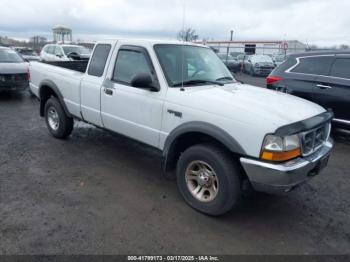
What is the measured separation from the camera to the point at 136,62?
4297mm

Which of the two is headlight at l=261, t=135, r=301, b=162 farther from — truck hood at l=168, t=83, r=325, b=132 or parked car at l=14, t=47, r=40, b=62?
parked car at l=14, t=47, r=40, b=62

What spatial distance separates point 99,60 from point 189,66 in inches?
59.8

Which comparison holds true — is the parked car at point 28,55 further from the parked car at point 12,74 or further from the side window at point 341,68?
the side window at point 341,68

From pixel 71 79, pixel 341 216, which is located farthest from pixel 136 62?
pixel 341 216

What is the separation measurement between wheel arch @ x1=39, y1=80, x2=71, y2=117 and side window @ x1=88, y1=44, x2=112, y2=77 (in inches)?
41.5

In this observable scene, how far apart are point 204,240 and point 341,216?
1746 mm

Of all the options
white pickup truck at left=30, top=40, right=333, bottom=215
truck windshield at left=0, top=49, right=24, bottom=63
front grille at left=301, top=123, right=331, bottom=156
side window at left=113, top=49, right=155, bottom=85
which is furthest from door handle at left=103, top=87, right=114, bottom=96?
truck windshield at left=0, top=49, right=24, bottom=63

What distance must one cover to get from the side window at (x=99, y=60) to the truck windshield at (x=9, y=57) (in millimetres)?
7125

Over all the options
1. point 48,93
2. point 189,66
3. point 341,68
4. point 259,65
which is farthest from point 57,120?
point 259,65

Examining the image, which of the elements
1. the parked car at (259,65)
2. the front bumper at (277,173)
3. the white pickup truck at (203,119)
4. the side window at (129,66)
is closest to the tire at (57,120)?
the white pickup truck at (203,119)

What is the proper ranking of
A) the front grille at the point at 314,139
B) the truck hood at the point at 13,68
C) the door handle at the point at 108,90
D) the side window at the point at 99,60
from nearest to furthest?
the front grille at the point at 314,139 → the door handle at the point at 108,90 → the side window at the point at 99,60 → the truck hood at the point at 13,68

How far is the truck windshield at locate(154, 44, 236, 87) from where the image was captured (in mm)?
3971

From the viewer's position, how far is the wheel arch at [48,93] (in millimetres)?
5652

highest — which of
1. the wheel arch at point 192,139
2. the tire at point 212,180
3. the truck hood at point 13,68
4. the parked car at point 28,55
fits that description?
the parked car at point 28,55
